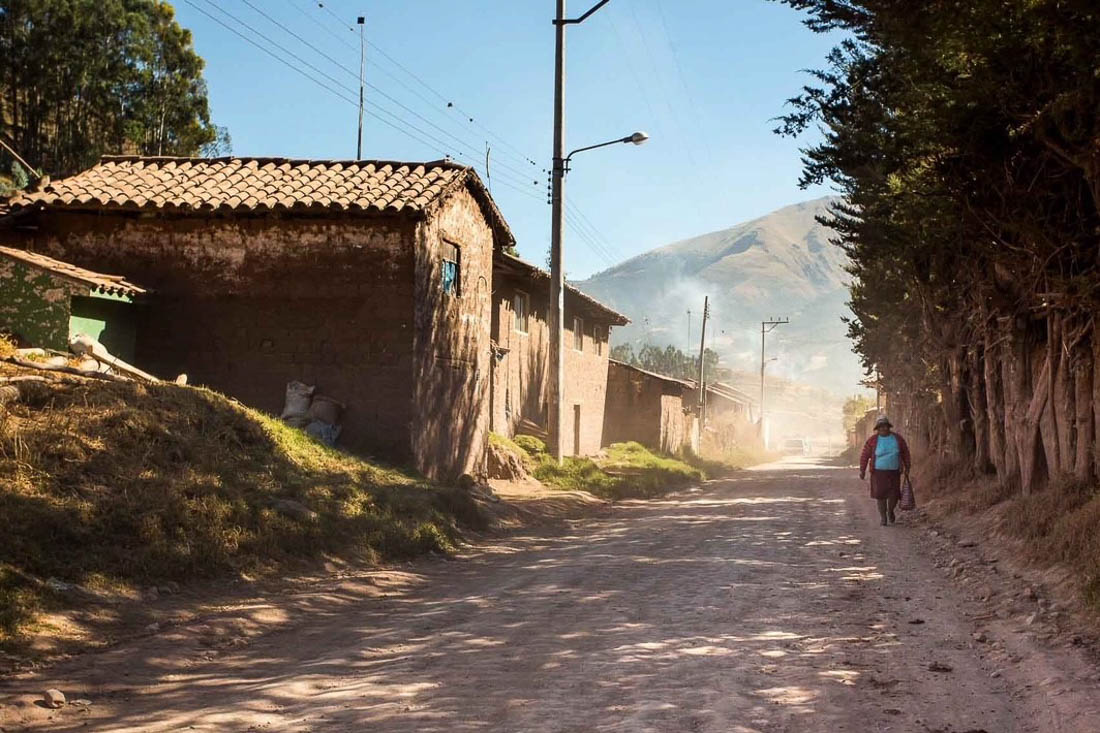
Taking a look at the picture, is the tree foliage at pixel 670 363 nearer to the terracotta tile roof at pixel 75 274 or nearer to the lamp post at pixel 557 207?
the lamp post at pixel 557 207

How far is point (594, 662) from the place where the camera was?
20.2ft

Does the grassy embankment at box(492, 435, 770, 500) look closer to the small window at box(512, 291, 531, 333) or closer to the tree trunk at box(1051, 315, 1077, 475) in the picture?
the small window at box(512, 291, 531, 333)

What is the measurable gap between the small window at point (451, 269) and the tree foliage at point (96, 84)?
27770 millimetres

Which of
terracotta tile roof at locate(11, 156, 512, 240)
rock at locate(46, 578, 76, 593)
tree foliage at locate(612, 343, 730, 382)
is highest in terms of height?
tree foliage at locate(612, 343, 730, 382)

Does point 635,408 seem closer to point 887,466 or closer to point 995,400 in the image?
point 995,400

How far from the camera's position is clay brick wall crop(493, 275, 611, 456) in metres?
25.5

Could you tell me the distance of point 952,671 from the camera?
5.98 metres

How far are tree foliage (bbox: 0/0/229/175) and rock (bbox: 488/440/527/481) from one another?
27351 mm

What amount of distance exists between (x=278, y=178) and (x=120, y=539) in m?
10.5

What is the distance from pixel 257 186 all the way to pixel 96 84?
30.6 metres

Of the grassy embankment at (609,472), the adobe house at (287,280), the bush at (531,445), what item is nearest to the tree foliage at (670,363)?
the grassy embankment at (609,472)

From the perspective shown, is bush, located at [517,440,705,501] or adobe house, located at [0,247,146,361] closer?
adobe house, located at [0,247,146,361]

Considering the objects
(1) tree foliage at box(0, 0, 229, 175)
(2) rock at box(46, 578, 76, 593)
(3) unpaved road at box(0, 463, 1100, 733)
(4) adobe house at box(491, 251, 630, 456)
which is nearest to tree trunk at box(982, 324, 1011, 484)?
(3) unpaved road at box(0, 463, 1100, 733)

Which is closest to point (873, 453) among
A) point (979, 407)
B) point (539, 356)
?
point (979, 407)
